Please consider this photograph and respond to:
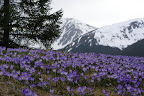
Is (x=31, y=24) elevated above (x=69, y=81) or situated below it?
above

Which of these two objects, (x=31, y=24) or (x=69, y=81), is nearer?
(x=69, y=81)

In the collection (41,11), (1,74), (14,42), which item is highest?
(41,11)

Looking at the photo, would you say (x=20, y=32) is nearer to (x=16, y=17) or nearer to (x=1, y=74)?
(x=16, y=17)

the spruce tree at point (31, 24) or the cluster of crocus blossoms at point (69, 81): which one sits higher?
the spruce tree at point (31, 24)

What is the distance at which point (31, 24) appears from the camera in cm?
1973

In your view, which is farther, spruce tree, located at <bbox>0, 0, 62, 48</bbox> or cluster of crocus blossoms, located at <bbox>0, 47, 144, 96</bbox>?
spruce tree, located at <bbox>0, 0, 62, 48</bbox>

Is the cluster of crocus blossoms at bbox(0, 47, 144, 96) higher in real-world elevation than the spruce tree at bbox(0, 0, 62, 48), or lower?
lower

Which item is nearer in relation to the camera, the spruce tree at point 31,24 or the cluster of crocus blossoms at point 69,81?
the cluster of crocus blossoms at point 69,81

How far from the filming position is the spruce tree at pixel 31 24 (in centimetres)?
1886

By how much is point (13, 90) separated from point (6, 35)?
15.0 meters

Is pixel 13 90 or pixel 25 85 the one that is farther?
pixel 25 85

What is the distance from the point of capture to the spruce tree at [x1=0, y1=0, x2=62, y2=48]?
18.9 meters

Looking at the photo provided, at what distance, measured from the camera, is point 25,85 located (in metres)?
5.48

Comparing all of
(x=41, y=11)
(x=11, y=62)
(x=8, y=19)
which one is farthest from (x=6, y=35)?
(x=11, y=62)
